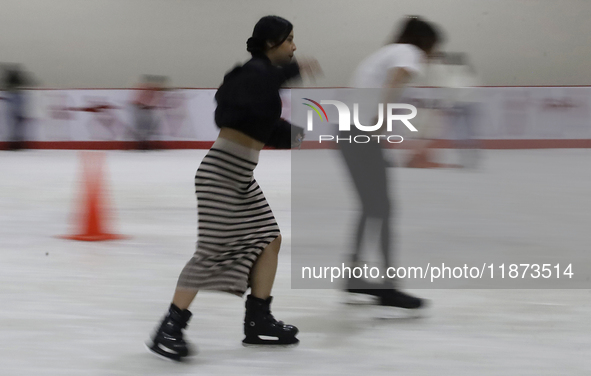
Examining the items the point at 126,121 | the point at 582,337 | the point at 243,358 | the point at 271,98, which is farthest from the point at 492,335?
the point at 126,121

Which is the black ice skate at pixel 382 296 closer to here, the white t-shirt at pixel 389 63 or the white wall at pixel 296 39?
the white t-shirt at pixel 389 63

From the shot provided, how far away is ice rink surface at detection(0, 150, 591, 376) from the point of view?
259 cm

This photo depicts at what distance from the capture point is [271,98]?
98.8 inches

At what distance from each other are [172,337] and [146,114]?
9.02m

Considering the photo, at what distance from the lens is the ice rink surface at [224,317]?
2.59m

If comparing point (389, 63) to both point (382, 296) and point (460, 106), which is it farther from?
point (460, 106)

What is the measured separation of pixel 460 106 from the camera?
9.43 meters

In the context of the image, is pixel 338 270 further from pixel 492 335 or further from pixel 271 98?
pixel 271 98

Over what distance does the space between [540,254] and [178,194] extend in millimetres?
3537

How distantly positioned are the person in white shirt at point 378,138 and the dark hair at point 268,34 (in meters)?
0.61

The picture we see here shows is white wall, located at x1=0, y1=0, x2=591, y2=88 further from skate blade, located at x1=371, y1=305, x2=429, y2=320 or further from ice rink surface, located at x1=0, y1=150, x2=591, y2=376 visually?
skate blade, located at x1=371, y1=305, x2=429, y2=320

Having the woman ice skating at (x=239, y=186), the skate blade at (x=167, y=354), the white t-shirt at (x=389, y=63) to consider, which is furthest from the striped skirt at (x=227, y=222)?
the white t-shirt at (x=389, y=63)

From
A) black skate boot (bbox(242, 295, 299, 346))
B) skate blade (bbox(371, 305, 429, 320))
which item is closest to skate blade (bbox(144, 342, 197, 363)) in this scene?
black skate boot (bbox(242, 295, 299, 346))

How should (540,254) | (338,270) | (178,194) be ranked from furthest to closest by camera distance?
(178,194) < (540,254) < (338,270)
